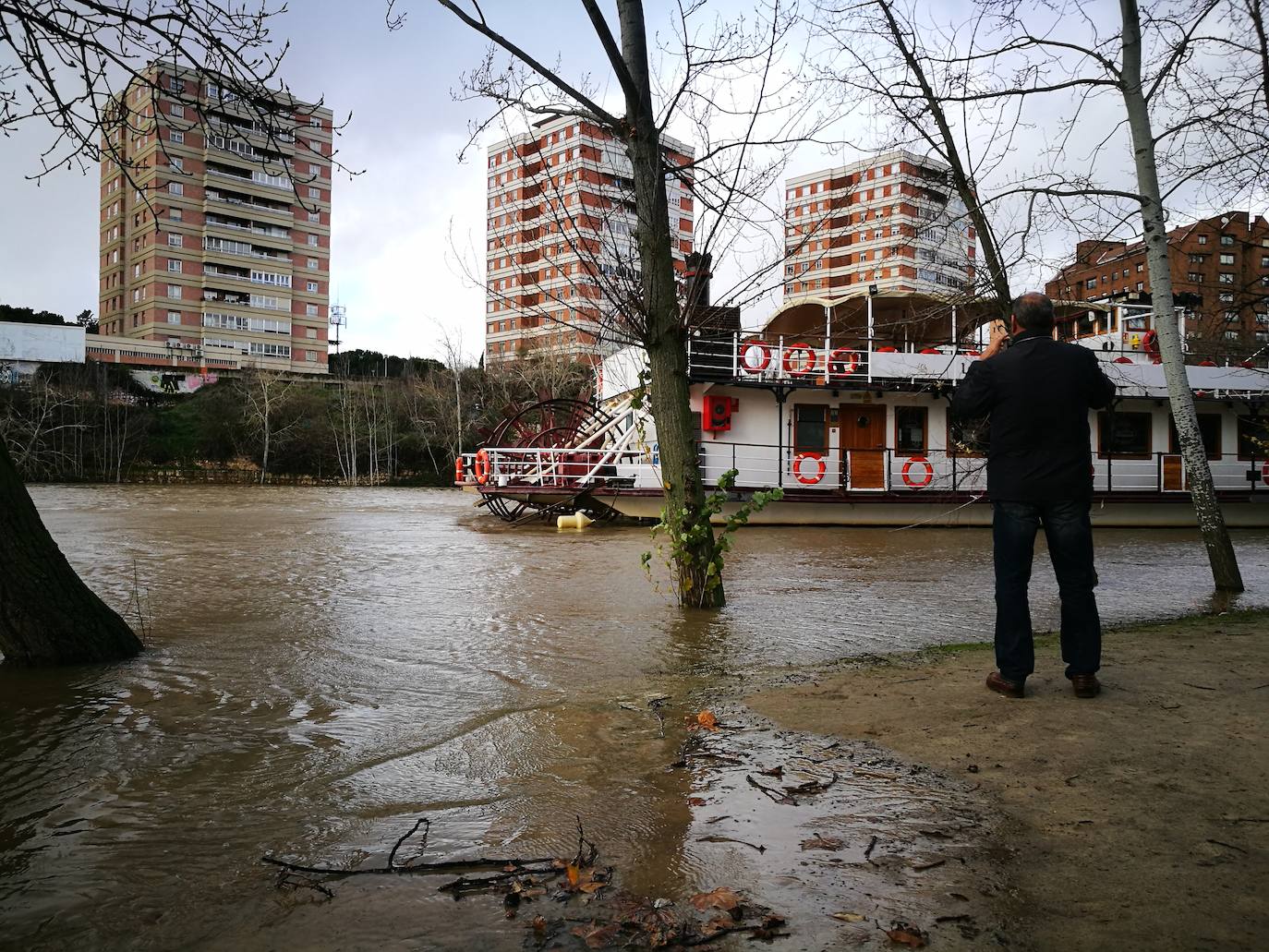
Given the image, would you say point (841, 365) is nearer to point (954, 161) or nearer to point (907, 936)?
point (954, 161)

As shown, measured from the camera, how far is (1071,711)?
362 cm

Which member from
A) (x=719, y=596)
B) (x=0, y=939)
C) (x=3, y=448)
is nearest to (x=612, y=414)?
(x=719, y=596)

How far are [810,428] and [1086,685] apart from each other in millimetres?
15790

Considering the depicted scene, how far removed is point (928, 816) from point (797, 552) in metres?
10.8

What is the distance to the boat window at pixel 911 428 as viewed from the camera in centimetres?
1950

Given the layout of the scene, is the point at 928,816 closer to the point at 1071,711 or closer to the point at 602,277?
the point at 1071,711

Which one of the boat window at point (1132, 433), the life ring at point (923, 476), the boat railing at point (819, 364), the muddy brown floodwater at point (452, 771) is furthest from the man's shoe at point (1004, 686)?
the boat window at point (1132, 433)

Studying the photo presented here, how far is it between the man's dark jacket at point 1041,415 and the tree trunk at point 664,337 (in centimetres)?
323

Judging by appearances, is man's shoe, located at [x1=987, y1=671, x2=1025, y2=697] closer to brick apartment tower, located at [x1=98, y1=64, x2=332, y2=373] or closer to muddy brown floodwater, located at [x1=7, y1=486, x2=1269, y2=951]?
muddy brown floodwater, located at [x1=7, y1=486, x2=1269, y2=951]

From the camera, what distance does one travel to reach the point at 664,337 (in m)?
6.95

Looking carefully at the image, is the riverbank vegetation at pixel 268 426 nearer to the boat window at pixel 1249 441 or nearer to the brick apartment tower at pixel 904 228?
the boat window at pixel 1249 441

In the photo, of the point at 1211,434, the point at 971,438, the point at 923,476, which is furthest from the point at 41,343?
the point at 1211,434

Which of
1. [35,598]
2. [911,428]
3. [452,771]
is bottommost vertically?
[452,771]

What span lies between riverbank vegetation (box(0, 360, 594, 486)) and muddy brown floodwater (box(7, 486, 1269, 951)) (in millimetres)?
33879
